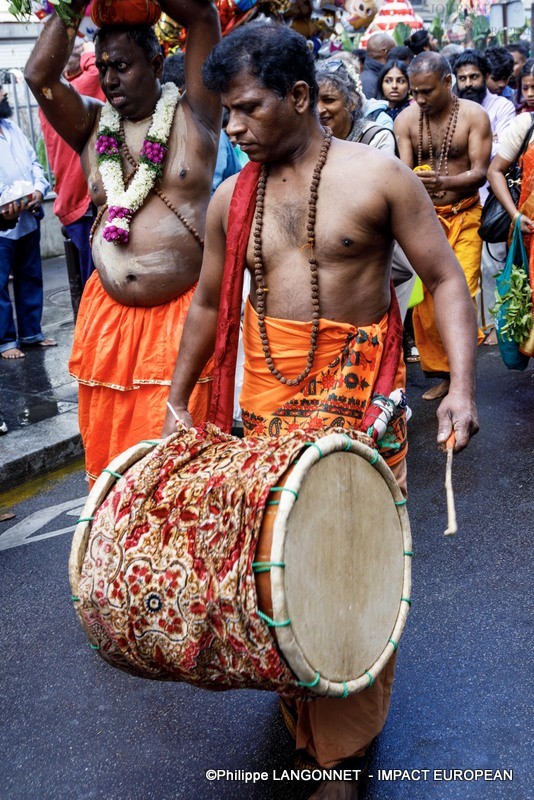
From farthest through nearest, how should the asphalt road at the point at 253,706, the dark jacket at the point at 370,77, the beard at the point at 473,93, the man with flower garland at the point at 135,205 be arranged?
the dark jacket at the point at 370,77 → the beard at the point at 473,93 → the man with flower garland at the point at 135,205 → the asphalt road at the point at 253,706

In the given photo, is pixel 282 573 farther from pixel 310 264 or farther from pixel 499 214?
pixel 499 214

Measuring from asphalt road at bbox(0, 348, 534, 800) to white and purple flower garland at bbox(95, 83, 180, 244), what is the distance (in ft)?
5.14

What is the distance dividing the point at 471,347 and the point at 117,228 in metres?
1.70

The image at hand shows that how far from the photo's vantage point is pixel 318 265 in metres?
2.81

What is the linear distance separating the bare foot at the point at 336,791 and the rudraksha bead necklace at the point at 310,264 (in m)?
1.14

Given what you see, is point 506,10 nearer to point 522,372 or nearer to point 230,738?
point 522,372

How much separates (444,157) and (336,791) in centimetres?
493

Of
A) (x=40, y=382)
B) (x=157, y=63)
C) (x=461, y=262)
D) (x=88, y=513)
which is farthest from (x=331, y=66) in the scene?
(x=88, y=513)

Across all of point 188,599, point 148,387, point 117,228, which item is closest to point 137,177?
point 117,228

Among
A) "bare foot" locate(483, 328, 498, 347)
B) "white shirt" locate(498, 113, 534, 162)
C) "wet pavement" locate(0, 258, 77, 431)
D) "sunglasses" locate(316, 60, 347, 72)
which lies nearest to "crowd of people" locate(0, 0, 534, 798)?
"sunglasses" locate(316, 60, 347, 72)

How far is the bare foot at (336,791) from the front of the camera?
2709 millimetres

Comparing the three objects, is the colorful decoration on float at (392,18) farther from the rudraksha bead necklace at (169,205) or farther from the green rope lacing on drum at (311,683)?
the green rope lacing on drum at (311,683)

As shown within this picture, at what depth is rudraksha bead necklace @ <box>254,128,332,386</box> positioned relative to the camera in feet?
9.11

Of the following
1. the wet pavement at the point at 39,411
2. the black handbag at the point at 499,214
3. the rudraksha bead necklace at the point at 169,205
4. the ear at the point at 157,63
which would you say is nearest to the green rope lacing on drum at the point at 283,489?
the rudraksha bead necklace at the point at 169,205
